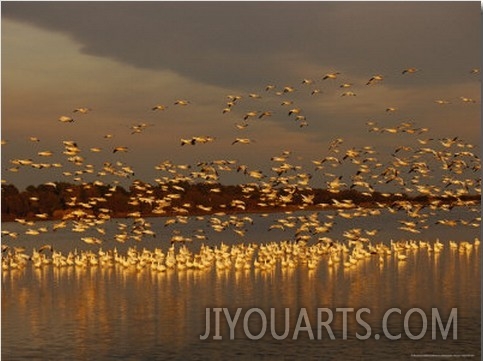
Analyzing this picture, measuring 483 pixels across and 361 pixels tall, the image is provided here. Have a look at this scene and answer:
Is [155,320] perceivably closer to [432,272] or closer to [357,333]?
[357,333]

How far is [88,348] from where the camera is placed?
143ft

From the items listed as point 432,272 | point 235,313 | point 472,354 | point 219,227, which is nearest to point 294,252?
point 219,227

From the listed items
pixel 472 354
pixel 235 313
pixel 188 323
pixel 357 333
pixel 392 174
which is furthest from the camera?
pixel 392 174

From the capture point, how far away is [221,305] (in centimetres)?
5525

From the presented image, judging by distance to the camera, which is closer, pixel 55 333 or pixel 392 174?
pixel 55 333

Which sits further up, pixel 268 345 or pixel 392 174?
pixel 392 174

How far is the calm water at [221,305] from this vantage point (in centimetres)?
4259

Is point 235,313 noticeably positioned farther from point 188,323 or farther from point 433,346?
point 433,346

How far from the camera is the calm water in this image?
4259 cm

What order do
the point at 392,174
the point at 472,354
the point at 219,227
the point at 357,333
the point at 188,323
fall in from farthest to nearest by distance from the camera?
the point at 219,227 → the point at 392,174 → the point at 188,323 → the point at 357,333 → the point at 472,354

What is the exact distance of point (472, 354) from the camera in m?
41.2

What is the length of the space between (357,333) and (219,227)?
3012 cm

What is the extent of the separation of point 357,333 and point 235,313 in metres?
8.73

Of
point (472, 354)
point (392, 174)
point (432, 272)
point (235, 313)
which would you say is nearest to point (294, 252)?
point (432, 272)
